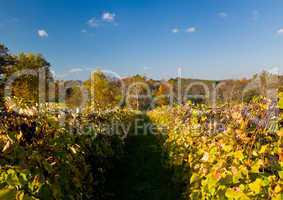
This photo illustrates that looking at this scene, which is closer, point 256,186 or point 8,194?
point 8,194

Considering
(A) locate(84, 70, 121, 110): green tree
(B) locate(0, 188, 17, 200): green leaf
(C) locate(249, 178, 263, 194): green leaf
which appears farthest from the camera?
(A) locate(84, 70, 121, 110): green tree

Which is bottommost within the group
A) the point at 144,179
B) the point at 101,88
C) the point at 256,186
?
the point at 144,179

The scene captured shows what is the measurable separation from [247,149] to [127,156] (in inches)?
337

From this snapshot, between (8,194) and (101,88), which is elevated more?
(101,88)

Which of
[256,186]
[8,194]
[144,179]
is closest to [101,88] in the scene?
[144,179]

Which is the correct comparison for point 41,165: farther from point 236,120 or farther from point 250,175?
point 236,120

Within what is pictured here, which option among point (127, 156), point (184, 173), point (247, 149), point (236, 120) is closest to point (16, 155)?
point (247, 149)

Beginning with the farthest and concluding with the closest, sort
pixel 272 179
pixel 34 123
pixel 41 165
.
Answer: pixel 34 123 < pixel 41 165 < pixel 272 179

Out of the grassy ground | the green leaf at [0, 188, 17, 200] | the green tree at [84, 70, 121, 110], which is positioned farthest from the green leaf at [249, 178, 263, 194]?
the green tree at [84, 70, 121, 110]

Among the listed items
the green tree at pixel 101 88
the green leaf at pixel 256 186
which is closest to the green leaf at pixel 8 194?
the green leaf at pixel 256 186

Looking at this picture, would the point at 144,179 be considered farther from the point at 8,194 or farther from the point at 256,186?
the point at 8,194

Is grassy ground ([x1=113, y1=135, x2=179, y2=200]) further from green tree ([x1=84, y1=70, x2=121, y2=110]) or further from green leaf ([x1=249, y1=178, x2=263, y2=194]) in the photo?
green tree ([x1=84, y1=70, x2=121, y2=110])

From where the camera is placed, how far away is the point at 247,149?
5512 mm

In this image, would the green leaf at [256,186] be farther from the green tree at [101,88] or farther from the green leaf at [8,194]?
the green tree at [101,88]
